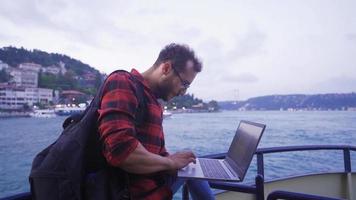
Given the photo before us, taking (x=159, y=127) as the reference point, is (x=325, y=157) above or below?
below

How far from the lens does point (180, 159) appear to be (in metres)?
1.38

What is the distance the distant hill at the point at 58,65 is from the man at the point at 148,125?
72906 mm

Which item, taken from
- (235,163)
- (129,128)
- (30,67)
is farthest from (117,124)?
(30,67)

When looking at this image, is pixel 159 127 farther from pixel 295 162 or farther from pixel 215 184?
pixel 295 162

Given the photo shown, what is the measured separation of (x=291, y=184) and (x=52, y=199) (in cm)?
235

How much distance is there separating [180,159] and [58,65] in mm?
105834

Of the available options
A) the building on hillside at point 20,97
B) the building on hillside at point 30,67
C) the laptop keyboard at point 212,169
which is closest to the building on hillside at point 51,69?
the building on hillside at point 30,67

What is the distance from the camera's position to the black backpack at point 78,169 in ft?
3.45

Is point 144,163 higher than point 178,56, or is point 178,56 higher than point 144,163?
point 178,56

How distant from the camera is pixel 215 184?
168cm

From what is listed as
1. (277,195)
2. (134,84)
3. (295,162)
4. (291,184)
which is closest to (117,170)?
(134,84)

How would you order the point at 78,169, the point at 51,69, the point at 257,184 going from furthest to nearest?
the point at 51,69, the point at 257,184, the point at 78,169

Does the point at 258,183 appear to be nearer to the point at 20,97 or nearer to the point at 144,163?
the point at 144,163

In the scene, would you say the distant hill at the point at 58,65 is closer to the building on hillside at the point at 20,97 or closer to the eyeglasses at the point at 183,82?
the building on hillside at the point at 20,97
